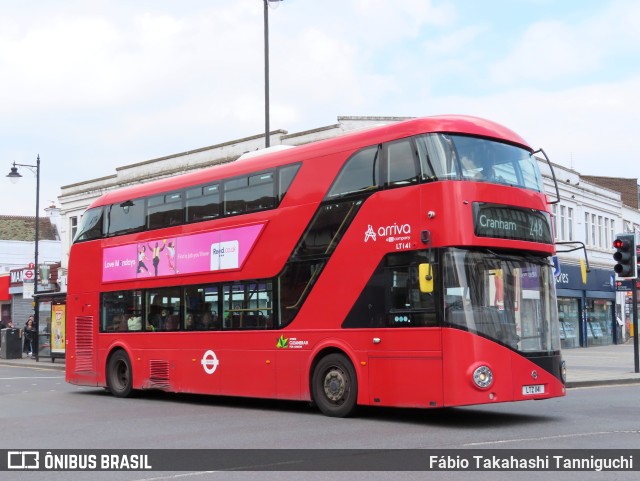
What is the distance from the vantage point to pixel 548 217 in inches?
535

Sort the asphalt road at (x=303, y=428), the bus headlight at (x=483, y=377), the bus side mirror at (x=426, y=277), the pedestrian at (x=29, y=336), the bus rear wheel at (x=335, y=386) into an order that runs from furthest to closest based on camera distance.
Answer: the pedestrian at (x=29, y=336)
the bus rear wheel at (x=335, y=386)
the bus side mirror at (x=426, y=277)
the bus headlight at (x=483, y=377)
the asphalt road at (x=303, y=428)

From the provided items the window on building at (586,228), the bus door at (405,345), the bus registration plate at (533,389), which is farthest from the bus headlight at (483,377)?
→ the window on building at (586,228)

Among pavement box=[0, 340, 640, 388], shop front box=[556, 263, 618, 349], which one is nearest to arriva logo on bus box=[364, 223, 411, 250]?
pavement box=[0, 340, 640, 388]

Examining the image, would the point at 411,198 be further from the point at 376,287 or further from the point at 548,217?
the point at 548,217

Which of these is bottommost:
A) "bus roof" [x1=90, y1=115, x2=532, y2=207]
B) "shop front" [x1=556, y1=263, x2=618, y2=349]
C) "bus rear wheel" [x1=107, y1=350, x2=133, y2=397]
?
"bus rear wheel" [x1=107, y1=350, x2=133, y2=397]

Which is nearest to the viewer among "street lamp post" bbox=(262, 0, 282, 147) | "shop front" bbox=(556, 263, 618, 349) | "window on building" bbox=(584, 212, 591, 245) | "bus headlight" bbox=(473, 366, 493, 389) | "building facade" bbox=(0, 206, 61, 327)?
"bus headlight" bbox=(473, 366, 493, 389)

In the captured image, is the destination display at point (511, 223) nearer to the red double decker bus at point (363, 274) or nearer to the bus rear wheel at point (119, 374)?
the red double decker bus at point (363, 274)

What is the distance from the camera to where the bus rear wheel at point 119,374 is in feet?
62.2

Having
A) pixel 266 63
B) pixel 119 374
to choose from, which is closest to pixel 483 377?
pixel 119 374

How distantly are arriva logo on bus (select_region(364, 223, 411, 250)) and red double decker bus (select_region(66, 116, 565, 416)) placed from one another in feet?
0.08

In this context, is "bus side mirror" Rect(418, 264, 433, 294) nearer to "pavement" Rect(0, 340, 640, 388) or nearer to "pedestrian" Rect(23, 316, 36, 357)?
"pavement" Rect(0, 340, 640, 388)

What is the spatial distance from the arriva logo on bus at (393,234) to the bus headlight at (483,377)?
208 centimetres

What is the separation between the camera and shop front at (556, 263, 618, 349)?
41250 millimetres

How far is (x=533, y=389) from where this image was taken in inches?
493
